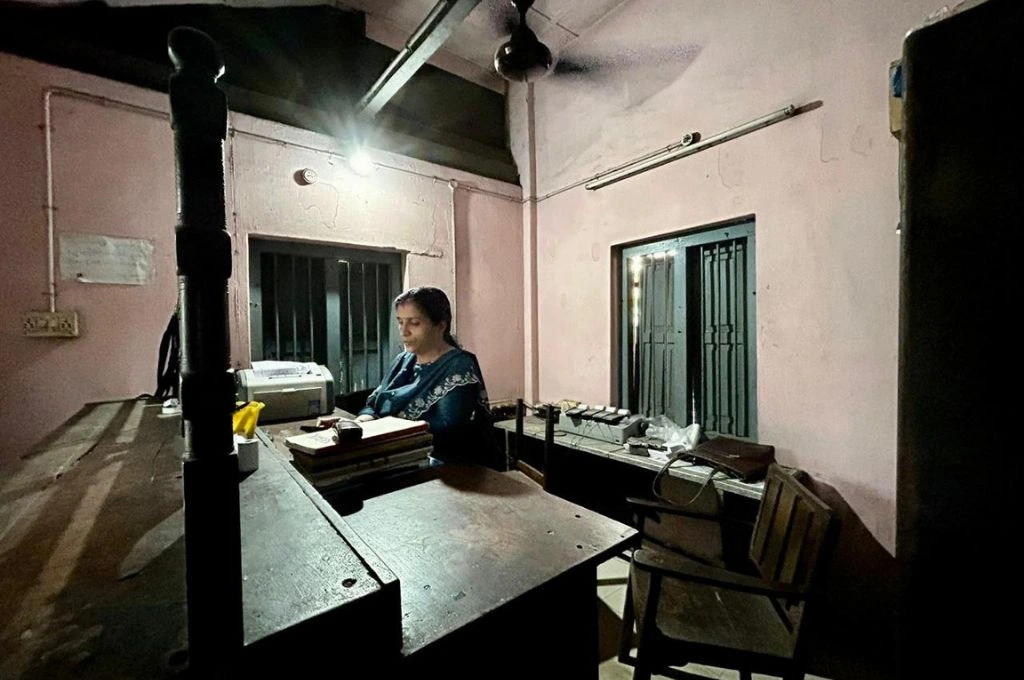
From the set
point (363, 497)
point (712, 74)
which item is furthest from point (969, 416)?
point (712, 74)

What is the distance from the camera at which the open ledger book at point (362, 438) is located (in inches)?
51.0

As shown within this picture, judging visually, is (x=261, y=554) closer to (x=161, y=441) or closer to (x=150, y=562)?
(x=150, y=562)

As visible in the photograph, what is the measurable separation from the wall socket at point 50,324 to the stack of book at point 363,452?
183 centimetres

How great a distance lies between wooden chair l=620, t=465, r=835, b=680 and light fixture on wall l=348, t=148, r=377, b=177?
308 cm

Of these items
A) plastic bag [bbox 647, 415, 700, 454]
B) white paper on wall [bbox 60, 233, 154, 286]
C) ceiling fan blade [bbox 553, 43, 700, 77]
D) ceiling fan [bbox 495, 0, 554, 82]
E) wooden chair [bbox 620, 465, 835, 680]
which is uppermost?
ceiling fan blade [bbox 553, 43, 700, 77]

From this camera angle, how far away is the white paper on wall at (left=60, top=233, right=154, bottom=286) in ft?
7.35

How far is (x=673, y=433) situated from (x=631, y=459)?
18.1 inches

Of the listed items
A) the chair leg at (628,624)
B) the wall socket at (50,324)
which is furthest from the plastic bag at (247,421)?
the wall socket at (50,324)

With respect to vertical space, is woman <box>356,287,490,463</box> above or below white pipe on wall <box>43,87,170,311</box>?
below

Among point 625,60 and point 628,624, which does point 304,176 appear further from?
point 628,624

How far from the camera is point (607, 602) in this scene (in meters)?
2.30

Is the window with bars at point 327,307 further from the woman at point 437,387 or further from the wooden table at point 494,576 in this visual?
the wooden table at point 494,576

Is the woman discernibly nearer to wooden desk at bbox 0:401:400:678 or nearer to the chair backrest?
wooden desk at bbox 0:401:400:678

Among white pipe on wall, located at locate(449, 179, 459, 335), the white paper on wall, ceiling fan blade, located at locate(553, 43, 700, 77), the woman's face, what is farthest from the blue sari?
ceiling fan blade, located at locate(553, 43, 700, 77)
